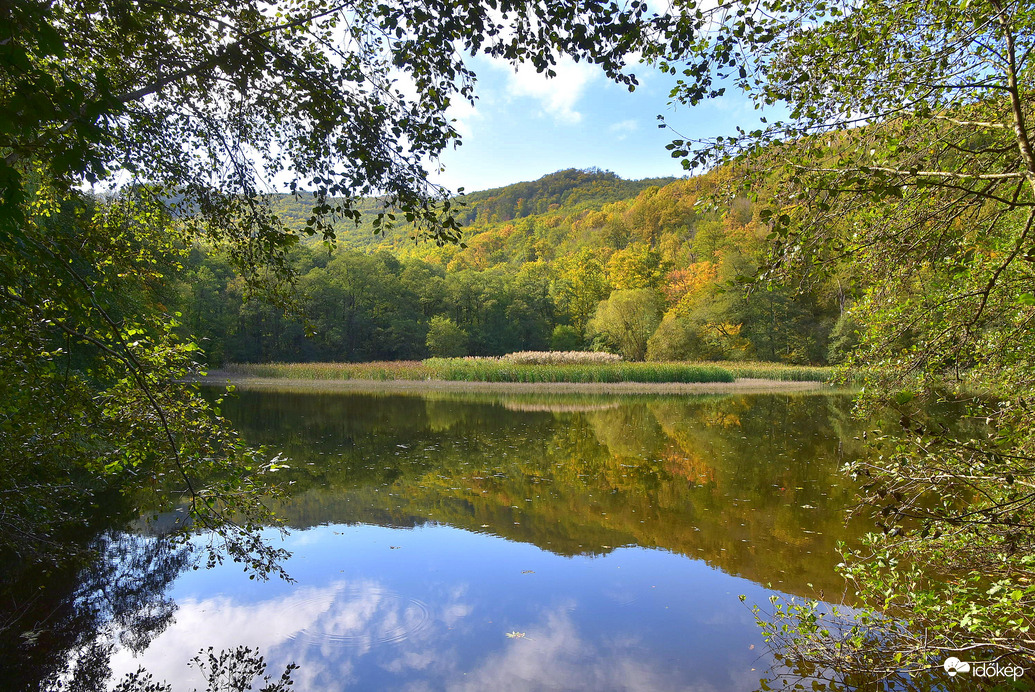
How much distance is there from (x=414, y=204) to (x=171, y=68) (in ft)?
5.89

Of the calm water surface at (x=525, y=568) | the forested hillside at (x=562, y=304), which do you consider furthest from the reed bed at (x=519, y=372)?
the calm water surface at (x=525, y=568)

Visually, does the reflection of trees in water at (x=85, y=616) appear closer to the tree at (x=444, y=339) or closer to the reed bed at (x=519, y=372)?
the reed bed at (x=519, y=372)

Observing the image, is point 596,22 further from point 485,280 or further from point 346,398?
point 485,280

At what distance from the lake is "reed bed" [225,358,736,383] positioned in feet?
54.8

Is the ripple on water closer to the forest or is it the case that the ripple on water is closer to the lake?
the lake

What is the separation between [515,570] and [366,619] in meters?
1.60

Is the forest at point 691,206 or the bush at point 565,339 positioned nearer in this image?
the forest at point 691,206

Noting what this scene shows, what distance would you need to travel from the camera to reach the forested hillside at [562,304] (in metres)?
39.9

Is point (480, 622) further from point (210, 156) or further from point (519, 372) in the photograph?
point (519, 372)

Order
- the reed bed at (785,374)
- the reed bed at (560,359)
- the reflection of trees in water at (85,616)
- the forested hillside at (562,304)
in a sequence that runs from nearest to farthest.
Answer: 1. the reflection of trees in water at (85,616)
2. the reed bed at (560,359)
3. the reed bed at (785,374)
4. the forested hillside at (562,304)

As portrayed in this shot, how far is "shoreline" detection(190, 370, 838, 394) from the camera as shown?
86.8 ft

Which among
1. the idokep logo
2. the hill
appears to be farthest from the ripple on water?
the hill

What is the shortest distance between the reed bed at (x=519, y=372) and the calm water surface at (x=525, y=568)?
16299 millimetres

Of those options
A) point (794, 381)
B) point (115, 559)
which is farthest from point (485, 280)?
point (115, 559)
